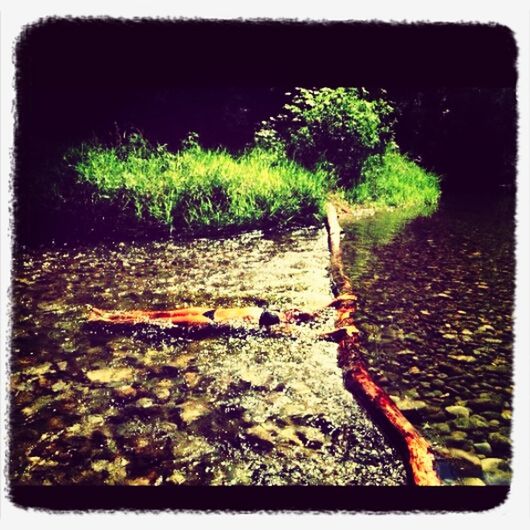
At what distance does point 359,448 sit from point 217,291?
5.24 feet

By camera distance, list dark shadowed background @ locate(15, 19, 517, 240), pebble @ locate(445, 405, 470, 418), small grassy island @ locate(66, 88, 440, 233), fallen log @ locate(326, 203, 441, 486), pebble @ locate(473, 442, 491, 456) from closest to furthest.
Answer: fallen log @ locate(326, 203, 441, 486)
pebble @ locate(473, 442, 491, 456)
pebble @ locate(445, 405, 470, 418)
dark shadowed background @ locate(15, 19, 517, 240)
small grassy island @ locate(66, 88, 440, 233)

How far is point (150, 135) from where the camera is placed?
14.3 ft

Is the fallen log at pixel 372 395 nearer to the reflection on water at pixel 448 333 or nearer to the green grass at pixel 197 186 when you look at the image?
the reflection on water at pixel 448 333

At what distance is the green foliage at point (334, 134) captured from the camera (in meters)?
4.85

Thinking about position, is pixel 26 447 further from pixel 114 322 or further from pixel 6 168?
pixel 6 168

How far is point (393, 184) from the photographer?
598 cm

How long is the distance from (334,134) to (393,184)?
1.18m

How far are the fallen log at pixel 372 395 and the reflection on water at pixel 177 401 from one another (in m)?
0.06

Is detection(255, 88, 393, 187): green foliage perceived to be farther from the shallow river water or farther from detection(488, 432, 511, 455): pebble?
detection(488, 432, 511, 455): pebble

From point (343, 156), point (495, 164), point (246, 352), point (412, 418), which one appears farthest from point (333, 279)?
point (343, 156)

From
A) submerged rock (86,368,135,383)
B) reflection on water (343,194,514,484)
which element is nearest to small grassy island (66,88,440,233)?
reflection on water (343,194,514,484)

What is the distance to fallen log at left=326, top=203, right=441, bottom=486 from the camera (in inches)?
53.8

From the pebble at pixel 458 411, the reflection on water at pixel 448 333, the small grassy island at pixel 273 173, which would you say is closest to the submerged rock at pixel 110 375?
the reflection on water at pixel 448 333

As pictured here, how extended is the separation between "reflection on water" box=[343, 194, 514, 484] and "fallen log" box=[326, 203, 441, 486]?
0.35 ft
